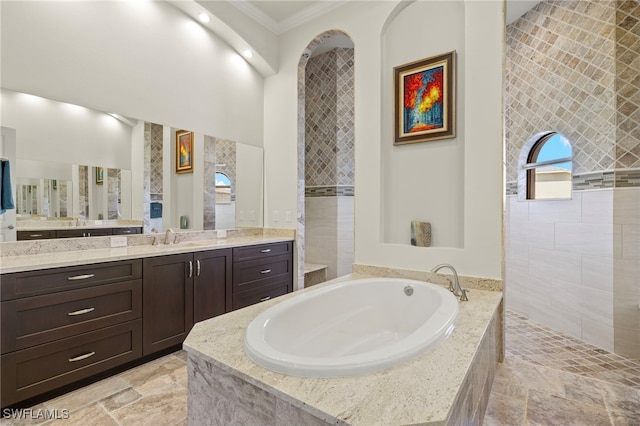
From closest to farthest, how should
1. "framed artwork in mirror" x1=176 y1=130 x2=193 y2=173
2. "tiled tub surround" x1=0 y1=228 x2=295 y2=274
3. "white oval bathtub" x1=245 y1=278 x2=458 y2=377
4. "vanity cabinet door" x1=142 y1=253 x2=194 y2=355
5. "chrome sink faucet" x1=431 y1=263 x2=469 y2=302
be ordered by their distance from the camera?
"white oval bathtub" x1=245 y1=278 x2=458 y2=377 → "tiled tub surround" x1=0 y1=228 x2=295 y2=274 → "chrome sink faucet" x1=431 y1=263 x2=469 y2=302 → "vanity cabinet door" x1=142 y1=253 x2=194 y2=355 → "framed artwork in mirror" x1=176 y1=130 x2=193 y2=173

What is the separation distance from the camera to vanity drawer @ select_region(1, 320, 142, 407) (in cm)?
165

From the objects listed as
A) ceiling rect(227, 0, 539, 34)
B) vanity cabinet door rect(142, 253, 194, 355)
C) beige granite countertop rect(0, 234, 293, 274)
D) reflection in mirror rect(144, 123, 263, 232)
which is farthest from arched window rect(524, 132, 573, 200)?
vanity cabinet door rect(142, 253, 194, 355)

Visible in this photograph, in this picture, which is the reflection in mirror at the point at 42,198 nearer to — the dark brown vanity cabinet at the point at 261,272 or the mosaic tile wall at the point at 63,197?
the mosaic tile wall at the point at 63,197

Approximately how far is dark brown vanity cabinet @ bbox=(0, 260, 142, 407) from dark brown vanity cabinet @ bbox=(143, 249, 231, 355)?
0.25 feet

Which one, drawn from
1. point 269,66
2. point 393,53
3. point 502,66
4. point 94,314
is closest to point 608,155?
point 502,66

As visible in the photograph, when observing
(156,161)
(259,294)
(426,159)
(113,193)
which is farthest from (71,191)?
(426,159)

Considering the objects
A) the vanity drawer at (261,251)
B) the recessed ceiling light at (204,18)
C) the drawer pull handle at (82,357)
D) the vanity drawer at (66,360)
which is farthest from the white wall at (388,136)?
the drawer pull handle at (82,357)

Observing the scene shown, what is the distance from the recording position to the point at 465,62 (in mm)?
2262

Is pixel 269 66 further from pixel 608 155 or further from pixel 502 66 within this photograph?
pixel 608 155

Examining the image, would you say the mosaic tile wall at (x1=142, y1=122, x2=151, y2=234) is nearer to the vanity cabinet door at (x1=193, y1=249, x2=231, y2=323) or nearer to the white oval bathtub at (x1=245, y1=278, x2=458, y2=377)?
the vanity cabinet door at (x1=193, y1=249, x2=231, y2=323)

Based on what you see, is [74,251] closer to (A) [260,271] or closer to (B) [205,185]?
(B) [205,185]

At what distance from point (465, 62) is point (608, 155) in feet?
5.07

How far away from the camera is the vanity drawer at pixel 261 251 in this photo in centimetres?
283

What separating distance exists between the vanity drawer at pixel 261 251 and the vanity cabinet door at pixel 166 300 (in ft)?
1.44
